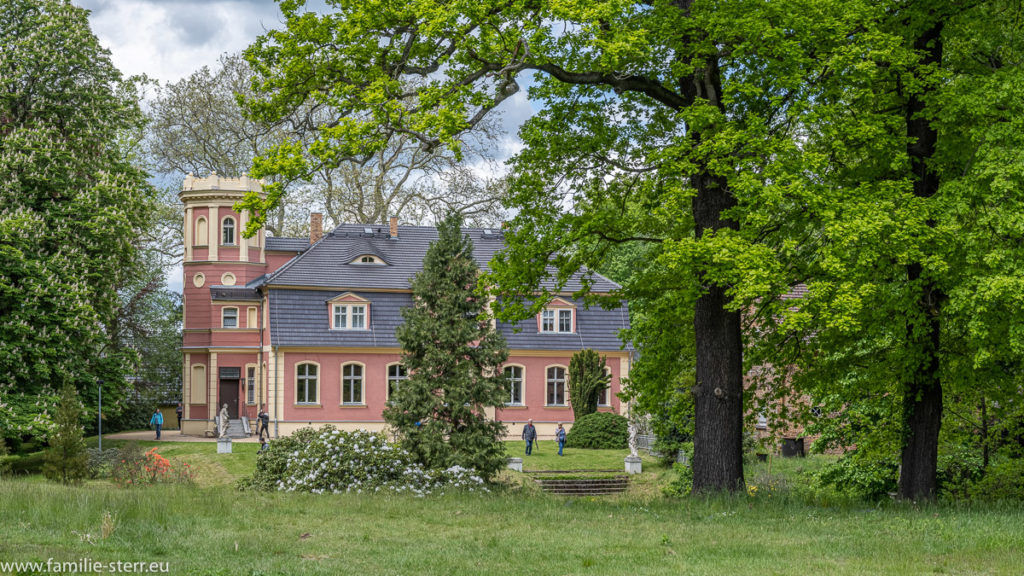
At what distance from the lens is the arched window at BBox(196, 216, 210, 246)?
139 feet

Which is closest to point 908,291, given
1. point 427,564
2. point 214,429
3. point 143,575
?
point 427,564

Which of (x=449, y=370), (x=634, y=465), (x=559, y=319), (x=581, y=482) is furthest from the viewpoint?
(x=559, y=319)

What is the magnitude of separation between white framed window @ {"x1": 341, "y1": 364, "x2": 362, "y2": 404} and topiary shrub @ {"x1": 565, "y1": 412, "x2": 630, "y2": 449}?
892 cm

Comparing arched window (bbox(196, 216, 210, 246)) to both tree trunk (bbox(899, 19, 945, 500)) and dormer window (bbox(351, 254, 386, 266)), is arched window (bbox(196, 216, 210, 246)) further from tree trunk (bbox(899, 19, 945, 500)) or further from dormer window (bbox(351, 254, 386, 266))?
tree trunk (bbox(899, 19, 945, 500))

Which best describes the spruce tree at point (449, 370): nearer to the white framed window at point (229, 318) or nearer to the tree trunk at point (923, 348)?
the tree trunk at point (923, 348)

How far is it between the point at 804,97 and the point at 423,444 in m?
12.2

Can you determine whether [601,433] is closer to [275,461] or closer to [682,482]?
[682,482]

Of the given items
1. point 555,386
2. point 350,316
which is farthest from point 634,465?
point 350,316

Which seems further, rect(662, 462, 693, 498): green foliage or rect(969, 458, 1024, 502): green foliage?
rect(662, 462, 693, 498): green foliage

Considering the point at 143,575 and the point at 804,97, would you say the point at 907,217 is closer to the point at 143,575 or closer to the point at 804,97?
the point at 804,97

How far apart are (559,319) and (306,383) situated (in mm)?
10888

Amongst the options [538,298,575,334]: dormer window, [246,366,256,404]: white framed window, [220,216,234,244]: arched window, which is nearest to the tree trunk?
[538,298,575,334]: dormer window

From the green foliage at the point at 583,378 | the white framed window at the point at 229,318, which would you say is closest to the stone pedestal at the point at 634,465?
the green foliage at the point at 583,378

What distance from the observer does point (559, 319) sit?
42625 mm
